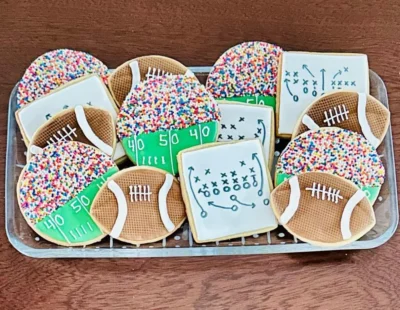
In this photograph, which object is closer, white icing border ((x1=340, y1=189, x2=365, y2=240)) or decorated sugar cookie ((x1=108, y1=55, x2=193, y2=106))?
white icing border ((x1=340, y1=189, x2=365, y2=240))

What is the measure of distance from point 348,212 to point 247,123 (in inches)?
7.3

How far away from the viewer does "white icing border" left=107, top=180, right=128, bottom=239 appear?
88 centimetres

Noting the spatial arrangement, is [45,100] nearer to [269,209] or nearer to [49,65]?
[49,65]

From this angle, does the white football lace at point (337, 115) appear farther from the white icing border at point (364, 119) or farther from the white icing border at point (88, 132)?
the white icing border at point (88, 132)

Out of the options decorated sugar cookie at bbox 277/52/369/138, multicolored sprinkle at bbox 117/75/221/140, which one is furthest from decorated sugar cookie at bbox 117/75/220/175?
decorated sugar cookie at bbox 277/52/369/138

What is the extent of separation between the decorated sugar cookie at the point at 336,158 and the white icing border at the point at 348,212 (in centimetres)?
3

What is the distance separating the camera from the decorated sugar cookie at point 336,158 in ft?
2.94

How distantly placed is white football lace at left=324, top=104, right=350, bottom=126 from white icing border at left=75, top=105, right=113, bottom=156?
30 cm

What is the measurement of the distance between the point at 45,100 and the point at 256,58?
306 mm

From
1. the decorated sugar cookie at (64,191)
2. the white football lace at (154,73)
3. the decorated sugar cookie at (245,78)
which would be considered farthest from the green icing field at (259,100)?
the decorated sugar cookie at (64,191)

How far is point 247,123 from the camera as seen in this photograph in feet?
3.10

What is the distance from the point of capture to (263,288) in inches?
36.1

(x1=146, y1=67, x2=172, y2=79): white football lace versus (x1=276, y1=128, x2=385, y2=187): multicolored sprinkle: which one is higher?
(x1=146, y1=67, x2=172, y2=79): white football lace

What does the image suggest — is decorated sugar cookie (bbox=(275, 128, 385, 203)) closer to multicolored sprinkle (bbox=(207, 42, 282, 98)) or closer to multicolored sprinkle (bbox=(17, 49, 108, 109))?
multicolored sprinkle (bbox=(207, 42, 282, 98))
